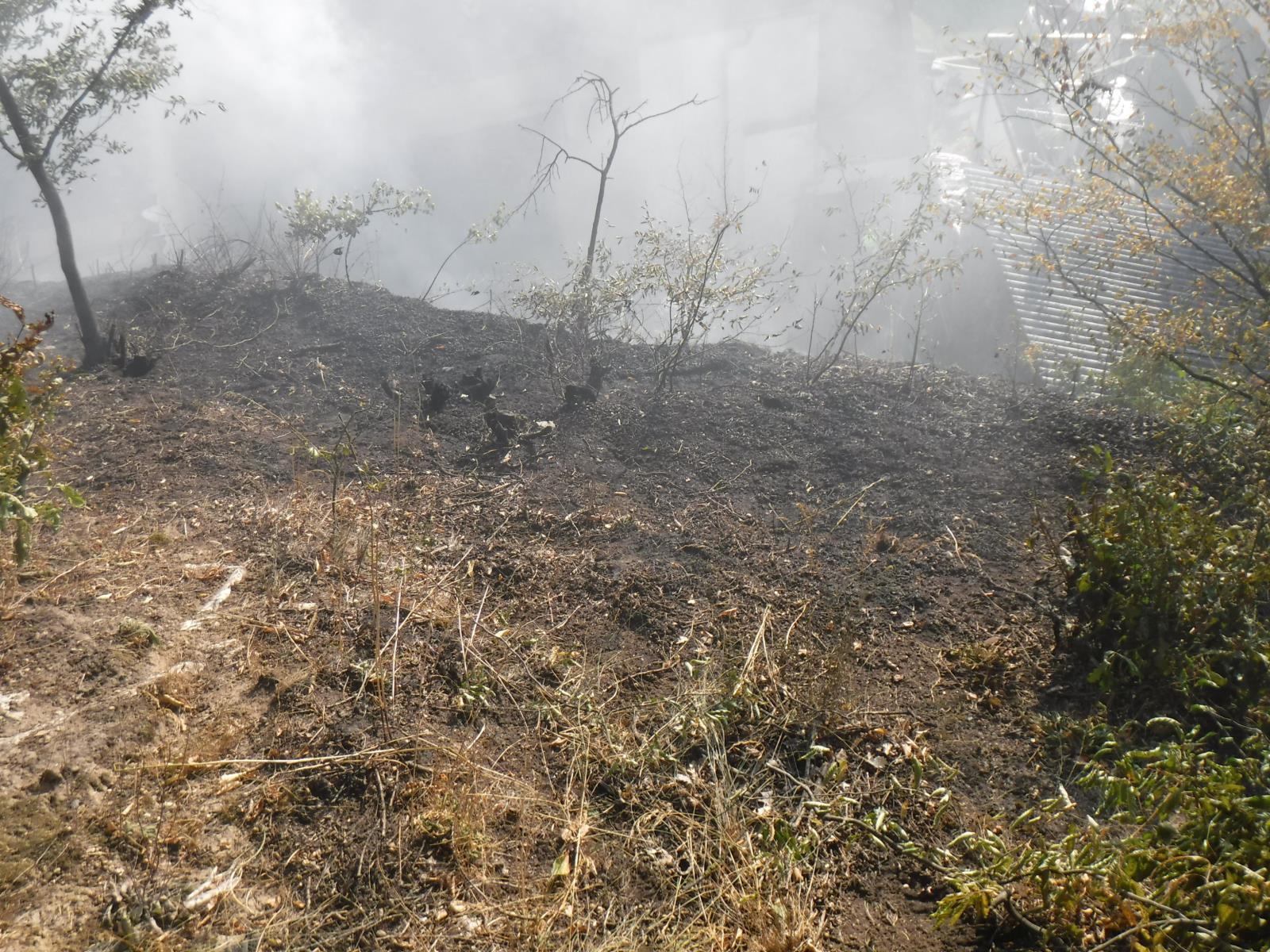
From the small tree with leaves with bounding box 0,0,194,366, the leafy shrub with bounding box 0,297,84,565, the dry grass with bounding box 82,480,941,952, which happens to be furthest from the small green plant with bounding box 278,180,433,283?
the dry grass with bounding box 82,480,941,952

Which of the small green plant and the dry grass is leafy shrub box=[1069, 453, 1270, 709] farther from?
the small green plant

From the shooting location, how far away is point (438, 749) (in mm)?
2230

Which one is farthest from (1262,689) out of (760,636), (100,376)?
(100,376)

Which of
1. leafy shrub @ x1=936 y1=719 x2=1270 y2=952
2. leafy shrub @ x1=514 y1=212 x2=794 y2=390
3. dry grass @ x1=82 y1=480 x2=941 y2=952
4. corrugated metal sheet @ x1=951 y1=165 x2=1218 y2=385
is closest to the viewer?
leafy shrub @ x1=936 y1=719 x2=1270 y2=952

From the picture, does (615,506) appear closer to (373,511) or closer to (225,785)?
(373,511)

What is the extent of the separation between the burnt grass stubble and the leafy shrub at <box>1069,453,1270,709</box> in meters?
0.24

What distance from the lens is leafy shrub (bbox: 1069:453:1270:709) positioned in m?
2.22

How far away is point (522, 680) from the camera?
2.62 m

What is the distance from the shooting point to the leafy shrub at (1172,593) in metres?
2.22

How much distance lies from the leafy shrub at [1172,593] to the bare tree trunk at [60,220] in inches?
257

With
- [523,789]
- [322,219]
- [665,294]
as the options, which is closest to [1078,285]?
[665,294]

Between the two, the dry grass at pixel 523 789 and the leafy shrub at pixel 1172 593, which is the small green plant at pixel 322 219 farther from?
the leafy shrub at pixel 1172 593

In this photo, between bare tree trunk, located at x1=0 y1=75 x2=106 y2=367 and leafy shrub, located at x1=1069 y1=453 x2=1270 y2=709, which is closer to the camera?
leafy shrub, located at x1=1069 y1=453 x2=1270 y2=709

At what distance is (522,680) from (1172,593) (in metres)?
2.13
